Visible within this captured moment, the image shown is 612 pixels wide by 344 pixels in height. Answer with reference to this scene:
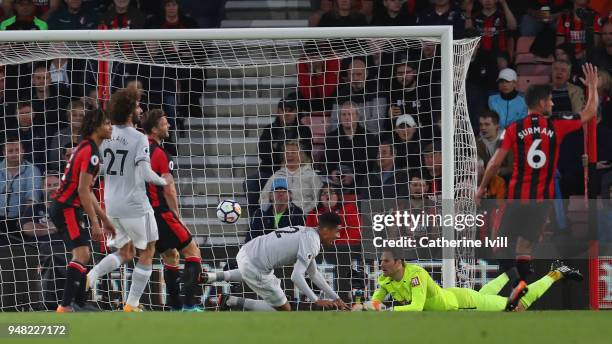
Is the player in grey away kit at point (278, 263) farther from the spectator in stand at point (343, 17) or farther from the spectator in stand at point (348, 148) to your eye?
the spectator in stand at point (343, 17)

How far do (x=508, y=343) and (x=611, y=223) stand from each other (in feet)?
10.1

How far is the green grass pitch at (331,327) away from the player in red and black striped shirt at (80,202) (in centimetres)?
104

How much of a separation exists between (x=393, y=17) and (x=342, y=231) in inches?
124

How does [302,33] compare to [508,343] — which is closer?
[508,343]

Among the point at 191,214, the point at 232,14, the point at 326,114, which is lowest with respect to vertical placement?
the point at 191,214

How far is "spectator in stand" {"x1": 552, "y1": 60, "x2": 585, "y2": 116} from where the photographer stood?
1192cm

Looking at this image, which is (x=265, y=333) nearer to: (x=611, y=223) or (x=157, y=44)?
(x=157, y=44)

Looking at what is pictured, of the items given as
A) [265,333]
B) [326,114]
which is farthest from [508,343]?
[326,114]

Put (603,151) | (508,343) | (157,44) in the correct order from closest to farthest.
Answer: (508,343)
(157,44)
(603,151)

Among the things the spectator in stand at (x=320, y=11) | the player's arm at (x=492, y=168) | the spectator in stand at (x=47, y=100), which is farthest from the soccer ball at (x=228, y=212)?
the spectator in stand at (x=320, y=11)

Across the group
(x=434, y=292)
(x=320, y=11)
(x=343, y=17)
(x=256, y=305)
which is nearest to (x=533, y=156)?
(x=434, y=292)

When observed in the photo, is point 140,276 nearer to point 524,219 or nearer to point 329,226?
point 329,226

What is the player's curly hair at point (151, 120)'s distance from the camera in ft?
32.0

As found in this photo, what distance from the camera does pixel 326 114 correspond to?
35.7ft
